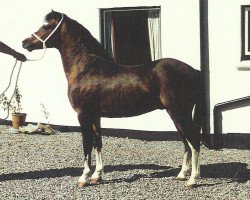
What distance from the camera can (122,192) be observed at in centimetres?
723

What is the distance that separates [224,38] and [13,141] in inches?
183

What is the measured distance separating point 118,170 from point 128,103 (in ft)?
4.74

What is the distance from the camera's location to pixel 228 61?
33.4 feet

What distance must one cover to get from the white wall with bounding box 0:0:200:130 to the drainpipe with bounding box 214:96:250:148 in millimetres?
880

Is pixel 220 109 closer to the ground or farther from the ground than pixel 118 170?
farther from the ground

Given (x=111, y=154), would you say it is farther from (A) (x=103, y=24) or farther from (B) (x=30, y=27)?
(B) (x=30, y=27)

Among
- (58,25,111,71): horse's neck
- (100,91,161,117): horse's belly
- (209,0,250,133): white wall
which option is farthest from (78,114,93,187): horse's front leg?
(209,0,250,133): white wall

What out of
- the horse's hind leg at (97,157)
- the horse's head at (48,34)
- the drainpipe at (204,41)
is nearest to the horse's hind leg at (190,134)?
the horse's hind leg at (97,157)

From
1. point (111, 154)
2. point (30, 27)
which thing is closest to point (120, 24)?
point (30, 27)

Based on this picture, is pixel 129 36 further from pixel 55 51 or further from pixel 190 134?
pixel 190 134

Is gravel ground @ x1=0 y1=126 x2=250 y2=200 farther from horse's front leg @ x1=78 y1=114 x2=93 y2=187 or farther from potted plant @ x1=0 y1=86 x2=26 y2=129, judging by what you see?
potted plant @ x1=0 y1=86 x2=26 y2=129

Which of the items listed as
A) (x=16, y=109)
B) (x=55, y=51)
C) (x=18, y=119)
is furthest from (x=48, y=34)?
(x=16, y=109)

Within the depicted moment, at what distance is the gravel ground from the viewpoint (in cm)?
720

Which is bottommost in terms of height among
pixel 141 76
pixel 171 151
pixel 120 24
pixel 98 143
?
pixel 171 151
